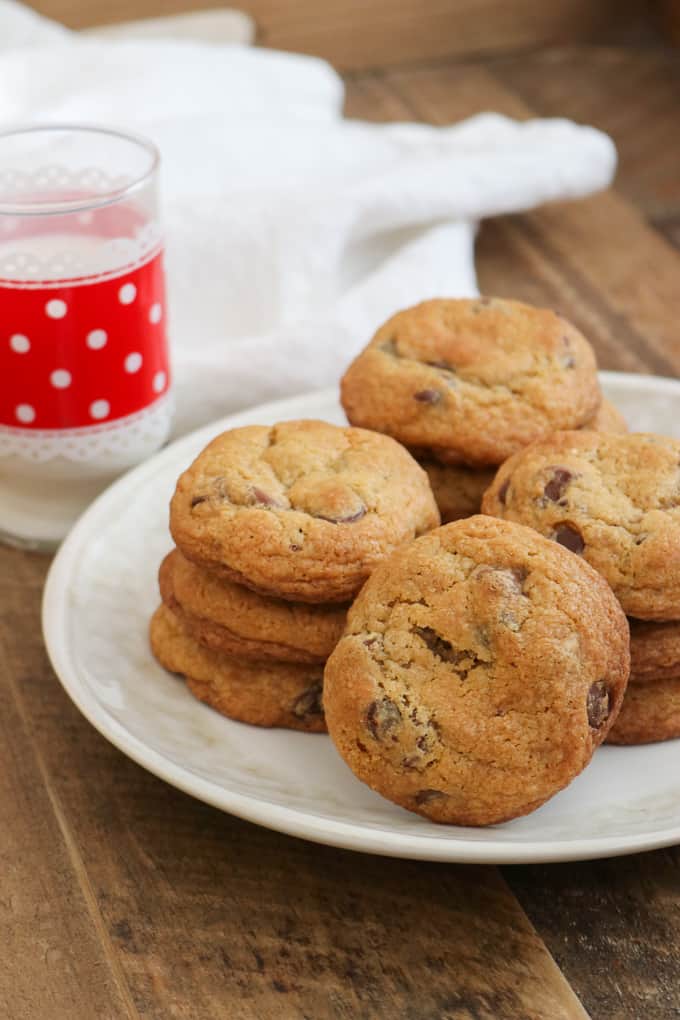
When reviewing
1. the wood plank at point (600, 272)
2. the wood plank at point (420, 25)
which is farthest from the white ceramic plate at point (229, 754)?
the wood plank at point (420, 25)

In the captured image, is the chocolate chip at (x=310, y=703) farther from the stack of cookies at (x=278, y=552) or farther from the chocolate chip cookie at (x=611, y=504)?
the chocolate chip cookie at (x=611, y=504)

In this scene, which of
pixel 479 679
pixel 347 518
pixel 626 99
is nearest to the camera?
pixel 479 679

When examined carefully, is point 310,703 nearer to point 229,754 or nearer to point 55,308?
point 229,754

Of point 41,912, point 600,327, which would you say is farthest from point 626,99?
point 41,912

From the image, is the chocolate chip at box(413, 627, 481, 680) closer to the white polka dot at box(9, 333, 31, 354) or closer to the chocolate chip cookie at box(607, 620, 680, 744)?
the chocolate chip cookie at box(607, 620, 680, 744)

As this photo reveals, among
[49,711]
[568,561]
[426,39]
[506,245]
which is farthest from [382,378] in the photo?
[426,39]
